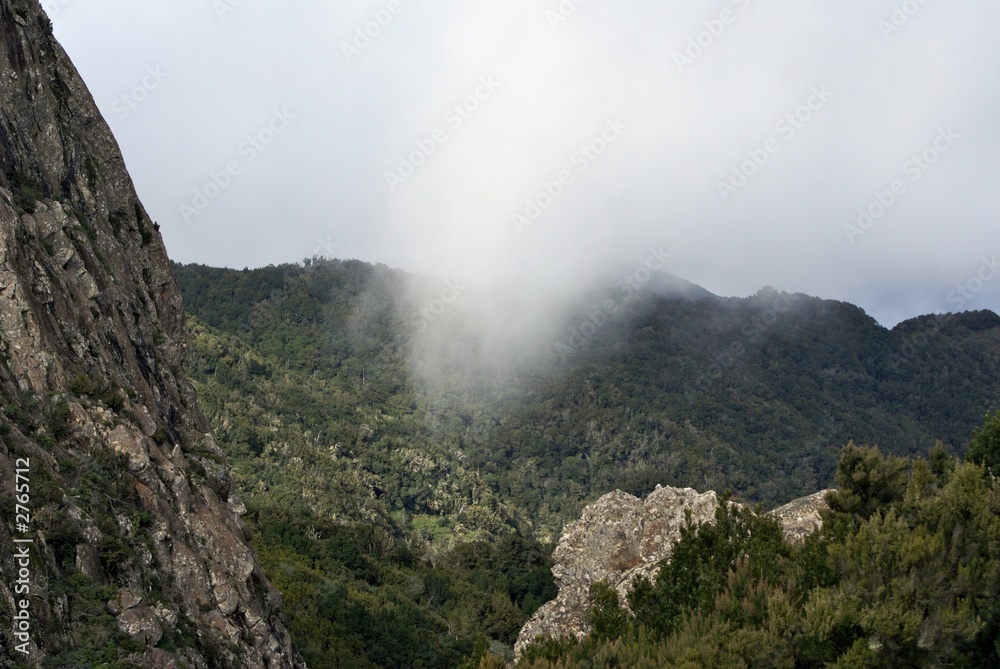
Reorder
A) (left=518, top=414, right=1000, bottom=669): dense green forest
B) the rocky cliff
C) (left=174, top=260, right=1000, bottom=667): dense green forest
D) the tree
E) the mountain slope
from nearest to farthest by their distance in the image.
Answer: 1. (left=518, top=414, right=1000, bottom=669): dense green forest
2. the tree
3. the rocky cliff
4. (left=174, top=260, right=1000, bottom=667): dense green forest
5. the mountain slope

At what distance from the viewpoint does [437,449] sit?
15012 centimetres

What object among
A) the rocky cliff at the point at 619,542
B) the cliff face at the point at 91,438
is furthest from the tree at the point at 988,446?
the cliff face at the point at 91,438

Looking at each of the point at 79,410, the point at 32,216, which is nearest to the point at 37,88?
the point at 32,216

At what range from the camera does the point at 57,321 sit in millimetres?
18594

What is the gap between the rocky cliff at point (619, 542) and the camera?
20781mm

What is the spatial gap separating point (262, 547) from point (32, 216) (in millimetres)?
40280

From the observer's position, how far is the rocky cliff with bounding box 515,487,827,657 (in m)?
20.8

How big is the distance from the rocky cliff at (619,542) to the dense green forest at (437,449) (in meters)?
20.4

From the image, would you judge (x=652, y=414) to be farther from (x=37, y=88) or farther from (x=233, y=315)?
(x=37, y=88)

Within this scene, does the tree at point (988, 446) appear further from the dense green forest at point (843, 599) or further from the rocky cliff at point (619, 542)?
the rocky cliff at point (619, 542)

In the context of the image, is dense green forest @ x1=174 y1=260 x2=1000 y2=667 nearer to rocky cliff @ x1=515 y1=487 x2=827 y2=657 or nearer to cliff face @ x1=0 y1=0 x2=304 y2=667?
rocky cliff @ x1=515 y1=487 x2=827 y2=657

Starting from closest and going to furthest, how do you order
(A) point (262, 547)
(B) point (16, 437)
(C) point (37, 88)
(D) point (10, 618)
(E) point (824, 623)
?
1. (D) point (10, 618)
2. (E) point (824, 623)
3. (B) point (16, 437)
4. (C) point (37, 88)
5. (A) point (262, 547)

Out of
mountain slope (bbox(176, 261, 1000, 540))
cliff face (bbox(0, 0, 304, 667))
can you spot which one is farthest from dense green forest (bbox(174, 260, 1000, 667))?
cliff face (bbox(0, 0, 304, 667))

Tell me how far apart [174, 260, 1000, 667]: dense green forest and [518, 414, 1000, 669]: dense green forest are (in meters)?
27.5
